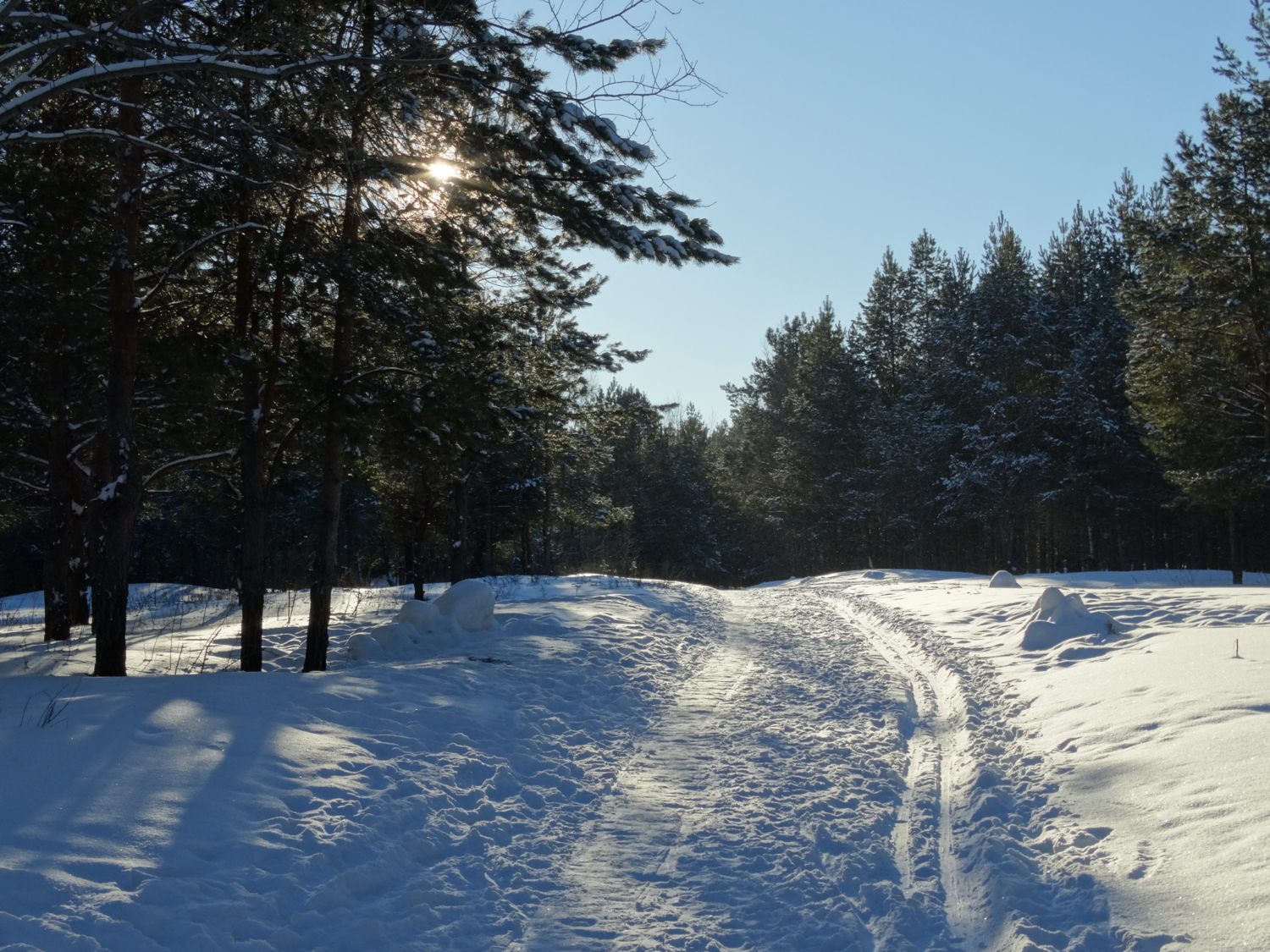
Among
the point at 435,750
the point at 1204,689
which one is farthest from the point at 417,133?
the point at 1204,689

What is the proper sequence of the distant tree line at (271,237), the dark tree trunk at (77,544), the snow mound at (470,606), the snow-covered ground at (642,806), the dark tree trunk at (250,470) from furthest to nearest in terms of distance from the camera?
the dark tree trunk at (77,544) < the snow mound at (470,606) < the dark tree trunk at (250,470) < the distant tree line at (271,237) < the snow-covered ground at (642,806)

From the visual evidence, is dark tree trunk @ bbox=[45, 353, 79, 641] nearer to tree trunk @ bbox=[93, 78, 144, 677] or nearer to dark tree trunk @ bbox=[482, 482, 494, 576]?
tree trunk @ bbox=[93, 78, 144, 677]

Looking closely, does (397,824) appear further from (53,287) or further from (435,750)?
(53,287)

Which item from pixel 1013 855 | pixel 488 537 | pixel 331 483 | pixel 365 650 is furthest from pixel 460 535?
pixel 1013 855

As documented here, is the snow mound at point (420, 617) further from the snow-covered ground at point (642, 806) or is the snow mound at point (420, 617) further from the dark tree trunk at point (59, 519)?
the dark tree trunk at point (59, 519)

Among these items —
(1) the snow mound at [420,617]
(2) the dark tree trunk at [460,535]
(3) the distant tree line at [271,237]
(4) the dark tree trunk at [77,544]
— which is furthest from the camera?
(2) the dark tree trunk at [460,535]

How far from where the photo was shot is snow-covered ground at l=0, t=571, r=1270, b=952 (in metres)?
3.77

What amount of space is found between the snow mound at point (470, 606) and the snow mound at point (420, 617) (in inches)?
11.3

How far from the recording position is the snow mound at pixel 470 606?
11523 mm

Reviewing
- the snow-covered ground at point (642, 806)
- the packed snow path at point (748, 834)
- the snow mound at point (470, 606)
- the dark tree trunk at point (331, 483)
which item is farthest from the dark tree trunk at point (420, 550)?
the packed snow path at point (748, 834)

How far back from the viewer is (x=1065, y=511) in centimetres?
3672

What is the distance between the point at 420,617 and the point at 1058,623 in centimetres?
861

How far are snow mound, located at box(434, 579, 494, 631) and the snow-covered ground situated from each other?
7.31 ft

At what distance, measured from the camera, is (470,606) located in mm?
11562
